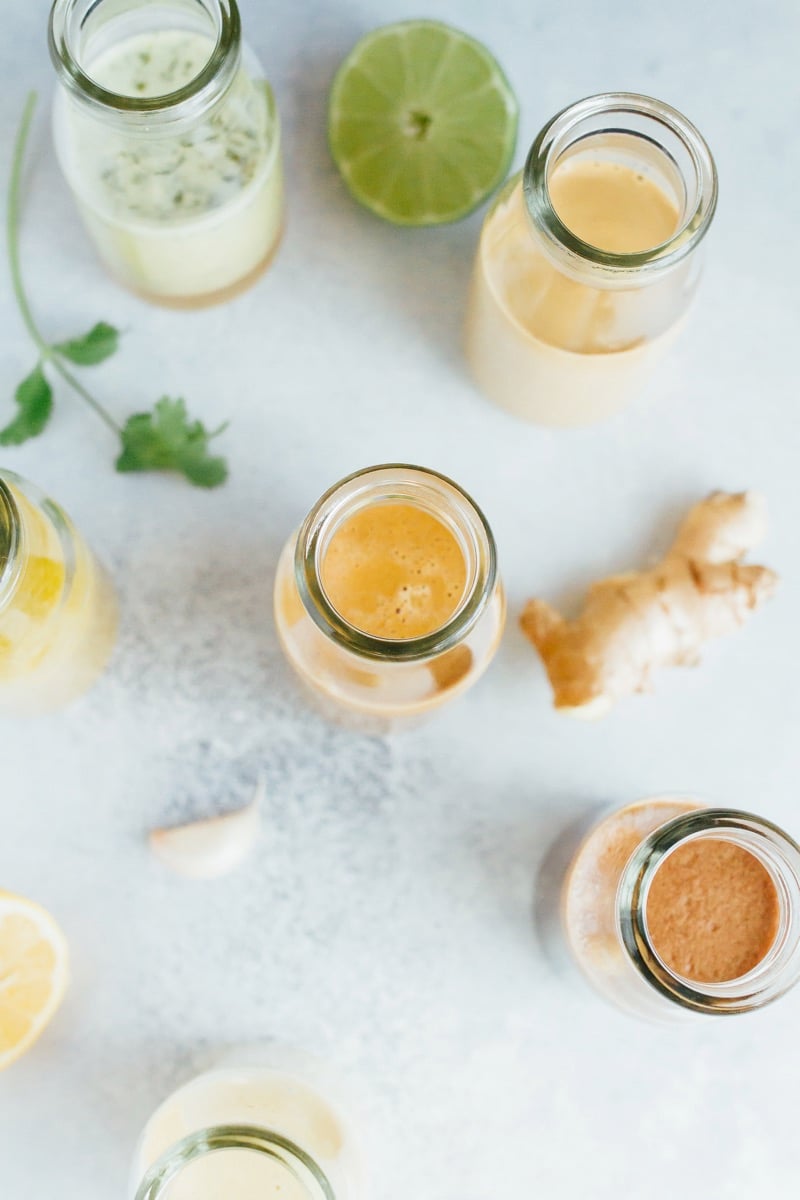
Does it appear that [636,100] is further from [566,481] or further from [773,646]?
[773,646]

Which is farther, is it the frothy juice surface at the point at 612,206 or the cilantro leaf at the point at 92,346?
the cilantro leaf at the point at 92,346

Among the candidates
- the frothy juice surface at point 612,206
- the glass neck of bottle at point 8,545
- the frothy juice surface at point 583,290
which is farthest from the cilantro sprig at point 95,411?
the frothy juice surface at point 612,206

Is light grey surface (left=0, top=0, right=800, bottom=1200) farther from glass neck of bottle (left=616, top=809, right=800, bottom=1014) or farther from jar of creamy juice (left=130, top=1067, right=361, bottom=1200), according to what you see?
glass neck of bottle (left=616, top=809, right=800, bottom=1014)

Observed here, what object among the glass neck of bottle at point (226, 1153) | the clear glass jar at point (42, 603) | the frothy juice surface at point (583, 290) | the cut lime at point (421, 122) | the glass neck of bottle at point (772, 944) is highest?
the cut lime at point (421, 122)

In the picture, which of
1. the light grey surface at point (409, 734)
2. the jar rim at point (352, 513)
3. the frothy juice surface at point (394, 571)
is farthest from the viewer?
the light grey surface at point (409, 734)

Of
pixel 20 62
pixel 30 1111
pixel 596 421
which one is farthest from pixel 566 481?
pixel 30 1111

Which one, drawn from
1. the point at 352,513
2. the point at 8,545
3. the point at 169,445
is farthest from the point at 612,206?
the point at 8,545

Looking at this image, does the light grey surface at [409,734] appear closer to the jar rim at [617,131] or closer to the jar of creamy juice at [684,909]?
the jar of creamy juice at [684,909]
